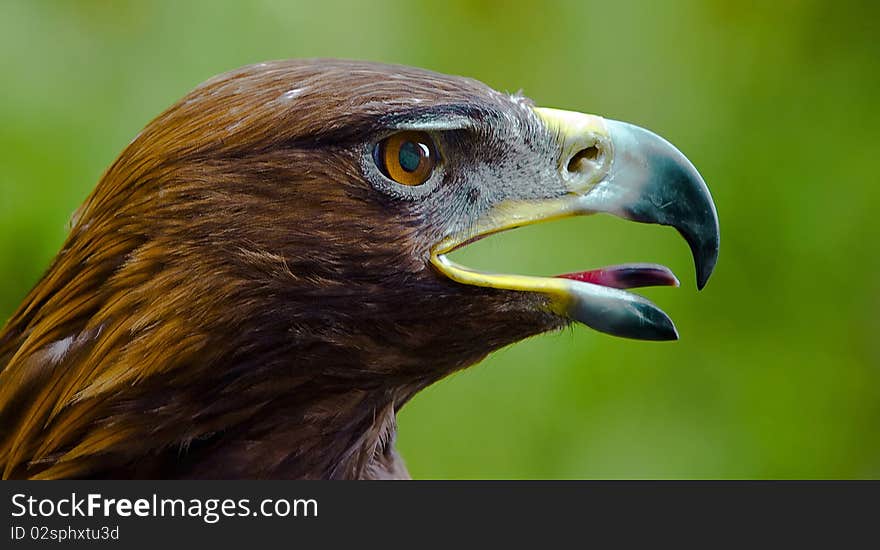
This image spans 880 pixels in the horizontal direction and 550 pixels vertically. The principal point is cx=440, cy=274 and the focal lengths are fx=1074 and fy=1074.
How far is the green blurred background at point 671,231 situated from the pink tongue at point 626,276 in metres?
1.38

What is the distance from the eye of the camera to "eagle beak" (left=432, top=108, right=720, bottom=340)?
1.83 metres

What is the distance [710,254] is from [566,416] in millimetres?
1674

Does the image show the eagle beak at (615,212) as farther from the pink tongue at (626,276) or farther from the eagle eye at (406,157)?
the eagle eye at (406,157)

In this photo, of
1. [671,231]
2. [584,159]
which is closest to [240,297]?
[584,159]

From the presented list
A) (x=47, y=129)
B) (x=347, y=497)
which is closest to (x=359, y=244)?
(x=347, y=497)

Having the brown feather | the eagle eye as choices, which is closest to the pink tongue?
the brown feather

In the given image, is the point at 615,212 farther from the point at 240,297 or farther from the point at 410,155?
the point at 240,297

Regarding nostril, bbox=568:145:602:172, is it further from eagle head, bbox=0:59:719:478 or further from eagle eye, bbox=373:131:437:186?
eagle eye, bbox=373:131:437:186

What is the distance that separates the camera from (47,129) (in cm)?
324

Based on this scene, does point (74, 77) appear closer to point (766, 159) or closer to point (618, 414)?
point (618, 414)

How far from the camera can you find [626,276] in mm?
1922

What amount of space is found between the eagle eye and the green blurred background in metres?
1.48

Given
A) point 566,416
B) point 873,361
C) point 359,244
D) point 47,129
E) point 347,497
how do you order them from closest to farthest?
point 359,244 → point 347,497 → point 47,129 → point 566,416 → point 873,361

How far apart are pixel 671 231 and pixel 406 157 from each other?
75.9 inches
